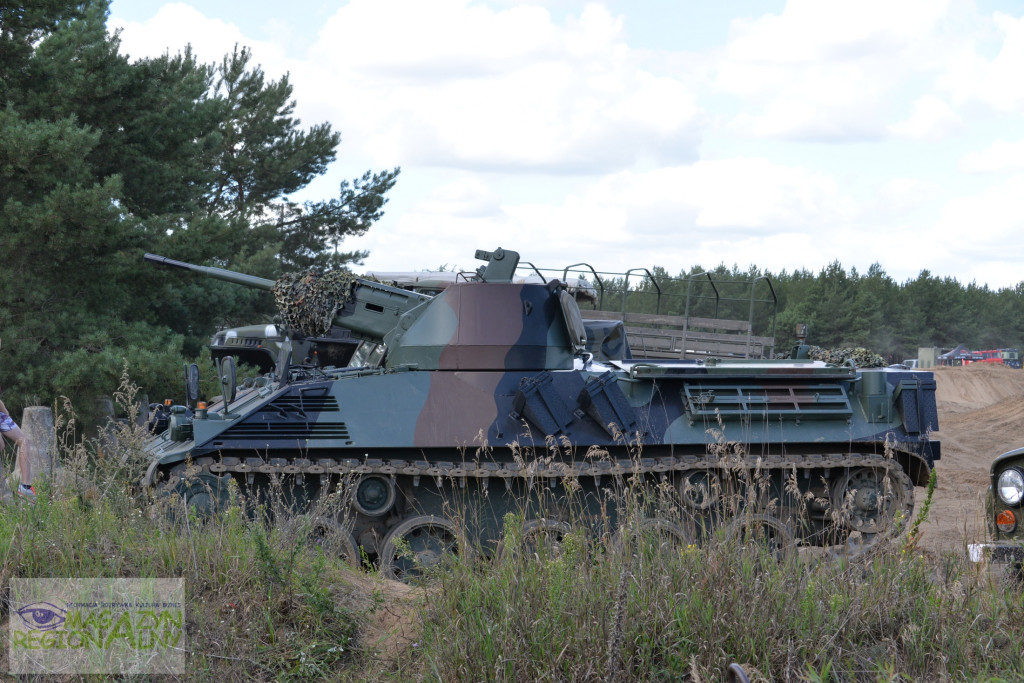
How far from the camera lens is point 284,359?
26.7 feet

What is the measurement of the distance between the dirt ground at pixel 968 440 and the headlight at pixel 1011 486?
0.13 meters

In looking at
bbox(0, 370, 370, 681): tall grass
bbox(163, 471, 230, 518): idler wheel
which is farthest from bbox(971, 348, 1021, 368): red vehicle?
bbox(0, 370, 370, 681): tall grass

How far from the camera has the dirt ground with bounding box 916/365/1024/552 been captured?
28.0 ft

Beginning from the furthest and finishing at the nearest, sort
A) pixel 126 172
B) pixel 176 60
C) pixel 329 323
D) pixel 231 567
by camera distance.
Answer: pixel 176 60, pixel 126 172, pixel 329 323, pixel 231 567

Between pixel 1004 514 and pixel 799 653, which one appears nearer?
pixel 799 653

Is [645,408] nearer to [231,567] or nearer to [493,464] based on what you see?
[493,464]

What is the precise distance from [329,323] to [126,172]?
8714 millimetres

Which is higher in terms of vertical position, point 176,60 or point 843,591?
point 176,60

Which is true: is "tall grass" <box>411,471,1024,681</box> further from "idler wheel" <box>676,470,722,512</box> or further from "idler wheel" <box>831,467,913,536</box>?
"idler wheel" <box>831,467,913,536</box>

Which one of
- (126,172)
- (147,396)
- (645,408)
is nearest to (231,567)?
(645,408)

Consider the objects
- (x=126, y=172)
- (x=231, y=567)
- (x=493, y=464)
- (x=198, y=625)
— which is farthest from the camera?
(x=126, y=172)

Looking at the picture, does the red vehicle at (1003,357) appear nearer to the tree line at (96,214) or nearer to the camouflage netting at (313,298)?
the tree line at (96,214)

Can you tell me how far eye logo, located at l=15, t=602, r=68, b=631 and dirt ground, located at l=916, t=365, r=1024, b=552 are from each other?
4495 millimetres

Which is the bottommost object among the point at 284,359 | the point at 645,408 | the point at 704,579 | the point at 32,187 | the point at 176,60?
the point at 704,579
